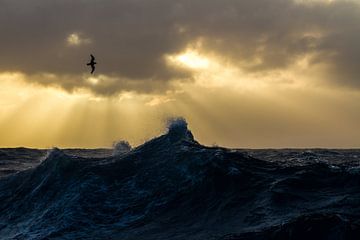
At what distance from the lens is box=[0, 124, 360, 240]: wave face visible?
20.5 metres

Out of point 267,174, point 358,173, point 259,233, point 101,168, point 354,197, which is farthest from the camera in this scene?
point 101,168

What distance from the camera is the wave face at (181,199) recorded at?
20.5 meters

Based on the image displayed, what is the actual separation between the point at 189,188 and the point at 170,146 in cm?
676

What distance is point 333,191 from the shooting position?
936 inches

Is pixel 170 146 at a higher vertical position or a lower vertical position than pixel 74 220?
higher

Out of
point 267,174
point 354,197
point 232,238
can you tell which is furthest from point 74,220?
point 354,197

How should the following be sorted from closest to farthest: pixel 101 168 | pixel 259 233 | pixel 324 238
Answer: pixel 324 238, pixel 259 233, pixel 101 168

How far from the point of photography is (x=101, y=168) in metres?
30.5

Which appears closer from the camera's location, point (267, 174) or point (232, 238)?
point (232, 238)

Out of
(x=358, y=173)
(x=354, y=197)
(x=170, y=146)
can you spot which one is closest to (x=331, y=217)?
(x=354, y=197)

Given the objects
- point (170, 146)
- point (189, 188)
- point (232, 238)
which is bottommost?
point (232, 238)

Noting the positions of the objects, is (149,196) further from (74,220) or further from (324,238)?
(324,238)

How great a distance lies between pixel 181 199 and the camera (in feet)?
82.4

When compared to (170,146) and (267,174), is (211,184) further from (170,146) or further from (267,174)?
(170,146)
